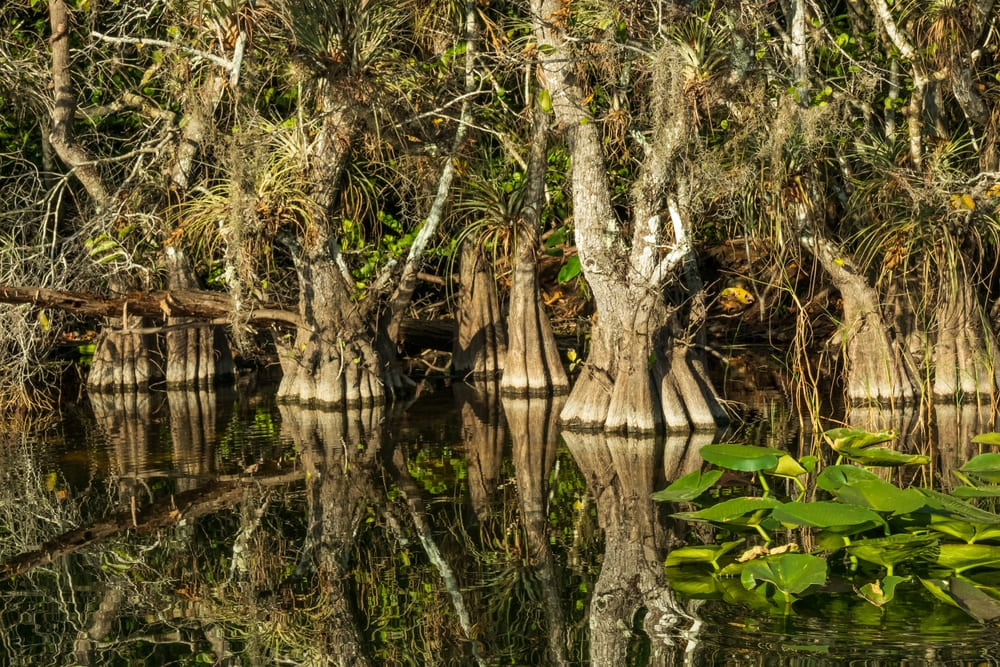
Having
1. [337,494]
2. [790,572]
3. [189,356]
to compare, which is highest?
[189,356]

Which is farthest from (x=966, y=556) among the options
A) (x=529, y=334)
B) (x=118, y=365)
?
(x=118, y=365)

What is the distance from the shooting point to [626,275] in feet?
40.0

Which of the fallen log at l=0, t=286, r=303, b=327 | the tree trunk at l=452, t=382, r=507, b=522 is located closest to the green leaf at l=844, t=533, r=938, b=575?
the tree trunk at l=452, t=382, r=507, b=522

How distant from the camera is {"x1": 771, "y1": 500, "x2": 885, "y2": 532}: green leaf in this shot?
6707 mm

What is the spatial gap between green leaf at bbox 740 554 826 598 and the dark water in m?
0.16

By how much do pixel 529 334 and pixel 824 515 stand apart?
8.59 meters

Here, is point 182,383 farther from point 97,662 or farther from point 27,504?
point 97,662

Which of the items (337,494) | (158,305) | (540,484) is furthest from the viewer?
(158,305)

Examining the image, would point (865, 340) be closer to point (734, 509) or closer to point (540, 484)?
point (540, 484)

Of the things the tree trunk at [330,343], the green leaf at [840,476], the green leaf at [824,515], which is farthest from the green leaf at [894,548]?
the tree trunk at [330,343]

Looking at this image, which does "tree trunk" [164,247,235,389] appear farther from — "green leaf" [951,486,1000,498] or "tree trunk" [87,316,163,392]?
"green leaf" [951,486,1000,498]

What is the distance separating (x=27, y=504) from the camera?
31.5 ft

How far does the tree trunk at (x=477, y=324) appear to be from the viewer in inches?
651

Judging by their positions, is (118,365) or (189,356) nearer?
(118,365)
